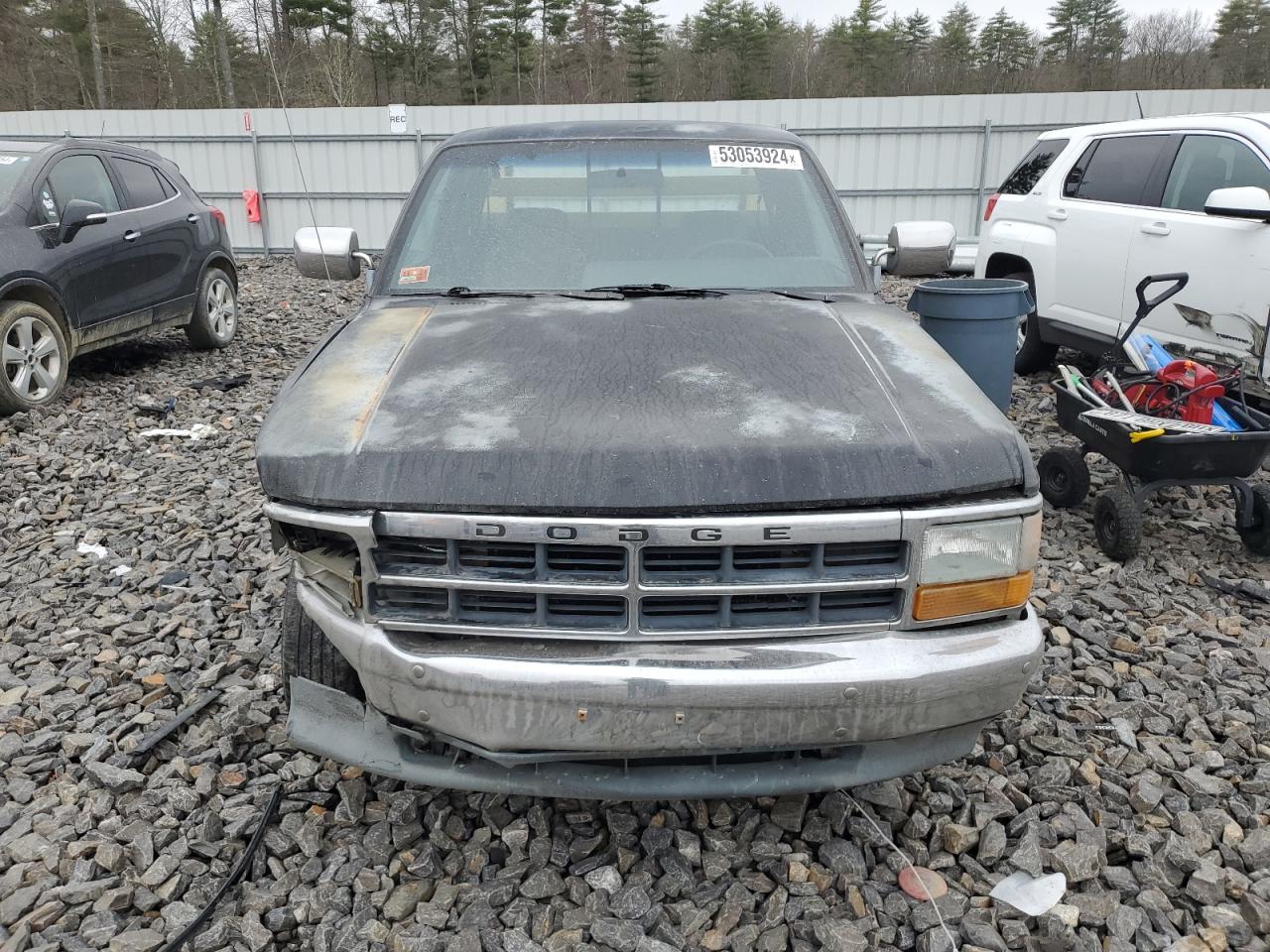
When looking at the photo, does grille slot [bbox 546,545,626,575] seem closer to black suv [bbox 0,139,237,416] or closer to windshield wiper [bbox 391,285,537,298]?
windshield wiper [bbox 391,285,537,298]

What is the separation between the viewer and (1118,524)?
4.33 meters

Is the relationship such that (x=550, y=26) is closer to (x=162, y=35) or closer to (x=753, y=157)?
(x=162, y=35)

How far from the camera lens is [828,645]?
2.08 m

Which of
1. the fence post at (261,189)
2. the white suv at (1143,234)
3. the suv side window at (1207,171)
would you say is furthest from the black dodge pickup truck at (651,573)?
the fence post at (261,189)

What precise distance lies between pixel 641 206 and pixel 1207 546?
3350 mm

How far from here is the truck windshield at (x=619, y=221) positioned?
3330 mm

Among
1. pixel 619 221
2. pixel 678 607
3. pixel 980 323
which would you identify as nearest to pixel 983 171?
pixel 980 323

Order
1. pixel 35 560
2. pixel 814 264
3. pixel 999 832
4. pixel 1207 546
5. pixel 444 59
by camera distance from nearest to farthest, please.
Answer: pixel 999 832, pixel 814 264, pixel 35 560, pixel 1207 546, pixel 444 59

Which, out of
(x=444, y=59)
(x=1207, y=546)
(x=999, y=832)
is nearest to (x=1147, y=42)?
(x=444, y=59)

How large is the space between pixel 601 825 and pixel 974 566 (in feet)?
4.09

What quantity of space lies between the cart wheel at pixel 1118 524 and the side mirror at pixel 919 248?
58.1 inches

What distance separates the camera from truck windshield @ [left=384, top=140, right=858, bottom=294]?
3330 millimetres

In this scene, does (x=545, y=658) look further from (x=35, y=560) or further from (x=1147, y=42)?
(x=1147, y=42)

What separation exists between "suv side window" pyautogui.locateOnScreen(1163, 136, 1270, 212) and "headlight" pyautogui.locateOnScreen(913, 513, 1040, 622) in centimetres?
488
